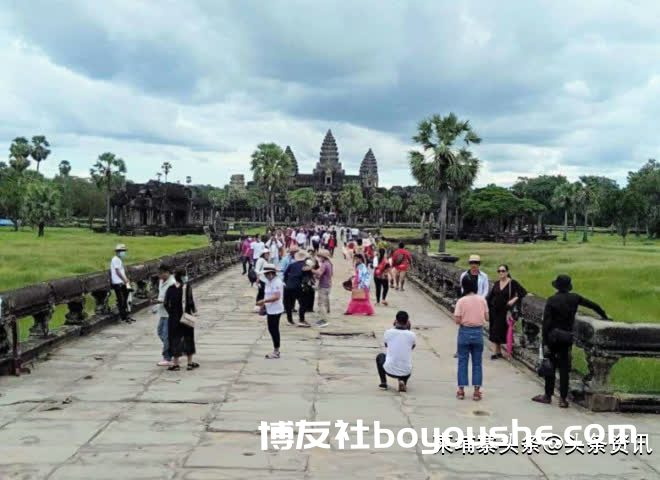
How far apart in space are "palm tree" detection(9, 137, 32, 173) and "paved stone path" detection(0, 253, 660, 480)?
10102 cm

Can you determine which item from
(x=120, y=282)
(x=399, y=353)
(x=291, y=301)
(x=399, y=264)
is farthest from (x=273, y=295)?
(x=399, y=264)

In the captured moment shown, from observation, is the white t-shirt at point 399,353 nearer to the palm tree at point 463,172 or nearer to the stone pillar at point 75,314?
the stone pillar at point 75,314

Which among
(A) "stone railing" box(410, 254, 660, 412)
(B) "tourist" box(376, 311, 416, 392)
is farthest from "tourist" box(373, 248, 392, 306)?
(A) "stone railing" box(410, 254, 660, 412)

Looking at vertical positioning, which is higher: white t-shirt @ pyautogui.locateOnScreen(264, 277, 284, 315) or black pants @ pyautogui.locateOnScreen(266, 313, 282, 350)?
white t-shirt @ pyautogui.locateOnScreen(264, 277, 284, 315)

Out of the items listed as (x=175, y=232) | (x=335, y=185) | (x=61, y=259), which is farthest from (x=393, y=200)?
(x=61, y=259)

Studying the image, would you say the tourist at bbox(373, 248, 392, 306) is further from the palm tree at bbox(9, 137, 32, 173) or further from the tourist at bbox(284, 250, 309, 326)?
the palm tree at bbox(9, 137, 32, 173)

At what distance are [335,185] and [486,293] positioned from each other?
142197 mm

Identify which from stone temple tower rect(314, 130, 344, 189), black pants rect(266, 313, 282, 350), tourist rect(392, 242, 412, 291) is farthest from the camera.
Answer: stone temple tower rect(314, 130, 344, 189)

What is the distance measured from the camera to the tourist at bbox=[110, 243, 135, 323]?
44.9 feet

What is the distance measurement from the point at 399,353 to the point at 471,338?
32.7 inches

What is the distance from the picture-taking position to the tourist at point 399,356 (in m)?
8.45

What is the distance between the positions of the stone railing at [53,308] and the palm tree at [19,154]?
95.8m

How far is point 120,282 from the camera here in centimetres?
1378

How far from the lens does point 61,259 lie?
32.2m
